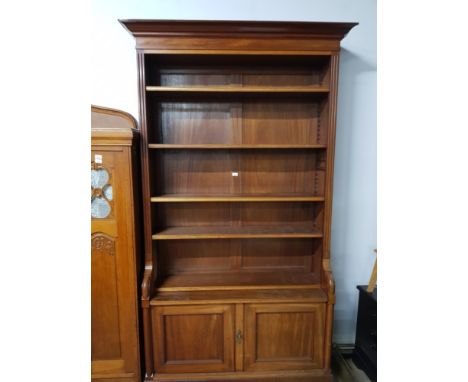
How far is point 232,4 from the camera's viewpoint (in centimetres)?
159

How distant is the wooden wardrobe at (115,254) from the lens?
1.33m

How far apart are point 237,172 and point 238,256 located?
0.63 m

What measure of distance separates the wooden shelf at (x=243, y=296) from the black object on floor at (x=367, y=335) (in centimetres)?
36

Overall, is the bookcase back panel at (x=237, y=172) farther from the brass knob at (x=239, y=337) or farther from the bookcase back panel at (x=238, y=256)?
the brass knob at (x=239, y=337)

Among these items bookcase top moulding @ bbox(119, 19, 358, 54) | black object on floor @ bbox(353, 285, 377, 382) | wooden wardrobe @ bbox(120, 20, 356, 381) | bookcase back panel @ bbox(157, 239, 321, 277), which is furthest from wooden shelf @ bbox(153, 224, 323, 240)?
bookcase top moulding @ bbox(119, 19, 358, 54)

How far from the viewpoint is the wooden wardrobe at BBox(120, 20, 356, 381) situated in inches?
54.3

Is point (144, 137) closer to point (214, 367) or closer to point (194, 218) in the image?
point (194, 218)

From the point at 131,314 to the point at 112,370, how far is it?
0.39 metres

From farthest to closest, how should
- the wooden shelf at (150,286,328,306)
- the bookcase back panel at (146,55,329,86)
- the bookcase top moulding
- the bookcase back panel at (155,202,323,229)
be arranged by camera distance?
1. the bookcase back panel at (155,202,323,229)
2. the bookcase back panel at (146,55,329,86)
3. the wooden shelf at (150,286,328,306)
4. the bookcase top moulding

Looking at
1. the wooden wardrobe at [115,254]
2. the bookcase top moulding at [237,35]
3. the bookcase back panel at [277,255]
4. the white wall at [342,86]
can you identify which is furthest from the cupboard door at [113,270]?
the bookcase back panel at [277,255]

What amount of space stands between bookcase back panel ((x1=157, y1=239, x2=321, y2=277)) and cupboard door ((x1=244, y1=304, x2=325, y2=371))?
1.05ft

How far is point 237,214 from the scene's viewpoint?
5.61 feet

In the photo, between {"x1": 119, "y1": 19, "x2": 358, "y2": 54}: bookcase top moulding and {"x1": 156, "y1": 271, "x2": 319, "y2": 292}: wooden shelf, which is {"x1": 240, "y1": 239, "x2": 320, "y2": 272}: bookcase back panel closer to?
{"x1": 156, "y1": 271, "x2": 319, "y2": 292}: wooden shelf
